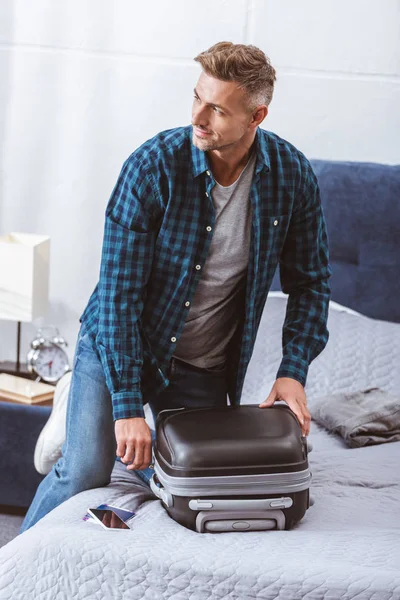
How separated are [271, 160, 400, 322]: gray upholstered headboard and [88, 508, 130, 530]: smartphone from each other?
57.8 inches

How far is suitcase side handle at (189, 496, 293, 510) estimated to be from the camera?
4.93 feet

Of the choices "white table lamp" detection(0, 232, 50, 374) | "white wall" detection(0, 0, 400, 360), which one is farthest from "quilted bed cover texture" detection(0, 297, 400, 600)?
"white wall" detection(0, 0, 400, 360)

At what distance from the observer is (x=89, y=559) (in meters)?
1.37

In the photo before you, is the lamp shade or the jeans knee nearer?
the jeans knee

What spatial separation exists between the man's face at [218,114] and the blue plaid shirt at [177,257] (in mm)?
72

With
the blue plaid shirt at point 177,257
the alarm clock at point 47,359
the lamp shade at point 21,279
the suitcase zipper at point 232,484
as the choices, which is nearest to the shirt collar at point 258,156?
the blue plaid shirt at point 177,257

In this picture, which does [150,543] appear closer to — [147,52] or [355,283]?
[355,283]

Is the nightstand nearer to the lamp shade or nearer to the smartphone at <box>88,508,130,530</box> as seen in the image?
the lamp shade

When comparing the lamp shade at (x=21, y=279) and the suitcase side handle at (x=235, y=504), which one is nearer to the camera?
the suitcase side handle at (x=235, y=504)

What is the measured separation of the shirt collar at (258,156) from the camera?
5.67 feet

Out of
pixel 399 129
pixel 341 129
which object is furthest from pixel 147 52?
pixel 399 129

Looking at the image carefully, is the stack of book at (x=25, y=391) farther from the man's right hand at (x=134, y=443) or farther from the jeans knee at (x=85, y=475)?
the man's right hand at (x=134, y=443)

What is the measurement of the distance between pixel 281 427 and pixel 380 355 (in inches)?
43.2

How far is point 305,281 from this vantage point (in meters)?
1.93
